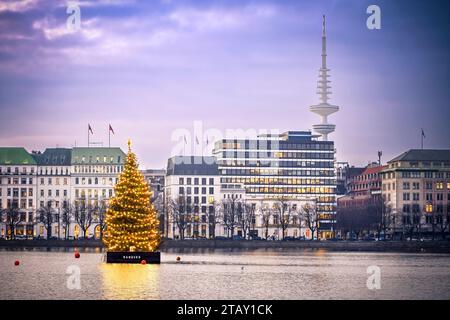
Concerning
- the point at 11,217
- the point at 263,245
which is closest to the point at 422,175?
the point at 263,245

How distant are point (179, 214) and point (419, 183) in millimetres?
46435

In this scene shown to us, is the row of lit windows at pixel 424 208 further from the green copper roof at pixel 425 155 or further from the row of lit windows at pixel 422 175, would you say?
the green copper roof at pixel 425 155

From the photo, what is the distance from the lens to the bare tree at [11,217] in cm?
16757

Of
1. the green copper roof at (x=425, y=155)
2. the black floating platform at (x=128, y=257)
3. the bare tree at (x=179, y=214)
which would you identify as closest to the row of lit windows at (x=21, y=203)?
the bare tree at (x=179, y=214)

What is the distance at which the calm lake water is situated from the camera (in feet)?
203

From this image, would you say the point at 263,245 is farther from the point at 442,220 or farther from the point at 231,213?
the point at 442,220

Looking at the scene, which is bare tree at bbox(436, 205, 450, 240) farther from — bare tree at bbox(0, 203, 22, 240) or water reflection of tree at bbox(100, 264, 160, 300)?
water reflection of tree at bbox(100, 264, 160, 300)

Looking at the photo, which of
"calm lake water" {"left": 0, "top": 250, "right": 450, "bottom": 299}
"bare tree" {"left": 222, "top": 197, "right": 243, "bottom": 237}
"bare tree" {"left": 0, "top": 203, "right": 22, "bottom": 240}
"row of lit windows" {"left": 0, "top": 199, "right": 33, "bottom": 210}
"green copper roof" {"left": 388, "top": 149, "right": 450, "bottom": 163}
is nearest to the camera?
"calm lake water" {"left": 0, "top": 250, "right": 450, "bottom": 299}

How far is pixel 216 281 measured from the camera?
7312 cm

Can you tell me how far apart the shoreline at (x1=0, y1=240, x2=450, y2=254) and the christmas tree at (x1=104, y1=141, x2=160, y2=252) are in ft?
199

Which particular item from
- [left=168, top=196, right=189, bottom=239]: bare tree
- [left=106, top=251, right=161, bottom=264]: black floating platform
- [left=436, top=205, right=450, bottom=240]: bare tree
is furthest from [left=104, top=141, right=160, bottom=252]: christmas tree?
[left=436, top=205, right=450, bottom=240]: bare tree

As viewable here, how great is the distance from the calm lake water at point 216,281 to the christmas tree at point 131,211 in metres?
2.64

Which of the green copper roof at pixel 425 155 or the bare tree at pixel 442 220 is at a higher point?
the green copper roof at pixel 425 155
